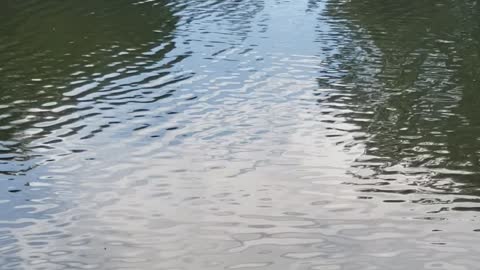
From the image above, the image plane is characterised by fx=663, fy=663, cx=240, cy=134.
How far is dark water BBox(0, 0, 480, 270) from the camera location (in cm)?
1241

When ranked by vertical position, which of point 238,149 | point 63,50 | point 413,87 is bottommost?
point 413,87

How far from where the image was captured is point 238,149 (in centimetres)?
1684

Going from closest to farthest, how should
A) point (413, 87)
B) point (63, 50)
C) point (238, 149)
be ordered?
point (238, 149)
point (413, 87)
point (63, 50)

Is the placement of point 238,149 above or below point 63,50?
below

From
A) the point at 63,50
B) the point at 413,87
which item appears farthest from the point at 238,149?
the point at 63,50

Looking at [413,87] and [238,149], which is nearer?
[238,149]

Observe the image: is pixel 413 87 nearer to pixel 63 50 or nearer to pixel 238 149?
pixel 238 149

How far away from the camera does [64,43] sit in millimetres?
27875

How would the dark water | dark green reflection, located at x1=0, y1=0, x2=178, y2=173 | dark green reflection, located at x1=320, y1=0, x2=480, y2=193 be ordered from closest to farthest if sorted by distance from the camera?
the dark water, dark green reflection, located at x1=320, y1=0, x2=480, y2=193, dark green reflection, located at x1=0, y1=0, x2=178, y2=173

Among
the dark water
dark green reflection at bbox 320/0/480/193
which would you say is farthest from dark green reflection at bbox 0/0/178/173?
dark green reflection at bbox 320/0/480/193

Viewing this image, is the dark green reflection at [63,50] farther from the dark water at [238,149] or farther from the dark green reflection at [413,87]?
the dark green reflection at [413,87]

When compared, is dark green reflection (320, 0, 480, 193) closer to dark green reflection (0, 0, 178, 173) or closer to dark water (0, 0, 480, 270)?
dark water (0, 0, 480, 270)

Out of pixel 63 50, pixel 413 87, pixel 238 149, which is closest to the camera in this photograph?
pixel 238 149

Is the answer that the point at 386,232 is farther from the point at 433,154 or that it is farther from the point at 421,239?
the point at 433,154
